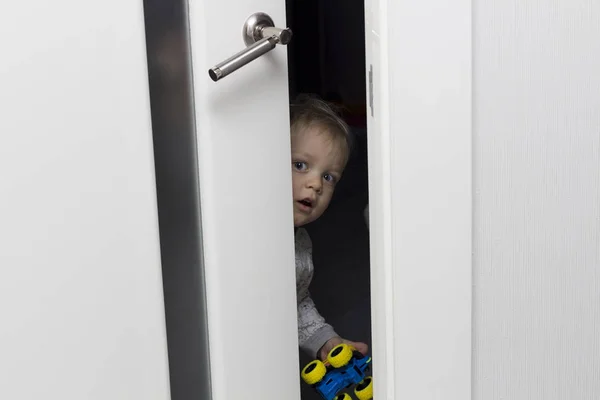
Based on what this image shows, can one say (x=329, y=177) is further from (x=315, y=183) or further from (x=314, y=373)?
(x=314, y=373)

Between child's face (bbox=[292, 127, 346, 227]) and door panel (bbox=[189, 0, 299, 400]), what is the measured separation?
14.4 inches

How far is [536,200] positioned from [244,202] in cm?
→ 37

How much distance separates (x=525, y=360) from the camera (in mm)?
1164

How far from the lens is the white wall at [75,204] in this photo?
0.97 meters

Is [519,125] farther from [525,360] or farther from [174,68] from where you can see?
[174,68]

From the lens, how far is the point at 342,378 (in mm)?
1523

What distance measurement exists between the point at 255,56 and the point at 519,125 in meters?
0.34

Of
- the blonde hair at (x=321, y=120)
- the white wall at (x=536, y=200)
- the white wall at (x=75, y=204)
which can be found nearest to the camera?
the white wall at (x=75, y=204)

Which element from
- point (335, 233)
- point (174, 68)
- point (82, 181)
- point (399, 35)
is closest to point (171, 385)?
point (82, 181)

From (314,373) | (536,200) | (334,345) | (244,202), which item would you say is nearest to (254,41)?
(244,202)

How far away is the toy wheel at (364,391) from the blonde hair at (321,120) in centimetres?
42

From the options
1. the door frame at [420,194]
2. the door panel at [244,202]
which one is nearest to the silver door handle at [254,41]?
the door panel at [244,202]

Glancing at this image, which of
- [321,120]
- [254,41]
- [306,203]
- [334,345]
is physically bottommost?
[334,345]

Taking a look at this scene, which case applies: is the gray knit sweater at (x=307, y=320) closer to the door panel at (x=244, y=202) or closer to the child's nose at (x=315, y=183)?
the child's nose at (x=315, y=183)
